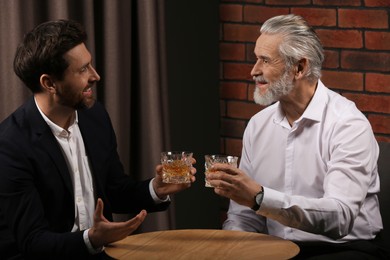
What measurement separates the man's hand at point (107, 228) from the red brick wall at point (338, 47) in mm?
1746

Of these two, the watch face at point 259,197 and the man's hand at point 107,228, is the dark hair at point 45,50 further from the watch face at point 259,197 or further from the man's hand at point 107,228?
the watch face at point 259,197

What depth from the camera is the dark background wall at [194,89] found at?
14.3ft

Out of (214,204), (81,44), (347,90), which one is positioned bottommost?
(214,204)

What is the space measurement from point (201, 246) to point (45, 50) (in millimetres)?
856

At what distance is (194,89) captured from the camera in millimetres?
4484

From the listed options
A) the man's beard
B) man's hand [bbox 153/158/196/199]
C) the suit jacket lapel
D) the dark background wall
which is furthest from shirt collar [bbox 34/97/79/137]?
the dark background wall

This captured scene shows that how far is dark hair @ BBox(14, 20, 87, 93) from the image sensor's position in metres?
2.94

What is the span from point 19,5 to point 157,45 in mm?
823

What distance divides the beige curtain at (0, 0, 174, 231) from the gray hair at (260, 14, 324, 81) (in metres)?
0.85

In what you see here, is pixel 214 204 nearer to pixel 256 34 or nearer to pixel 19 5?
pixel 256 34

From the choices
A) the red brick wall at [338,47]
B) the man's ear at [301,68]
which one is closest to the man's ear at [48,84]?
the man's ear at [301,68]

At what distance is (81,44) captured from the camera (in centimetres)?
303

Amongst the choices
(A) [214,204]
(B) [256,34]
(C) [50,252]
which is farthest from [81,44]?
(A) [214,204]

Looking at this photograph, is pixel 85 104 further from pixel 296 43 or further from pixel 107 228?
pixel 296 43
